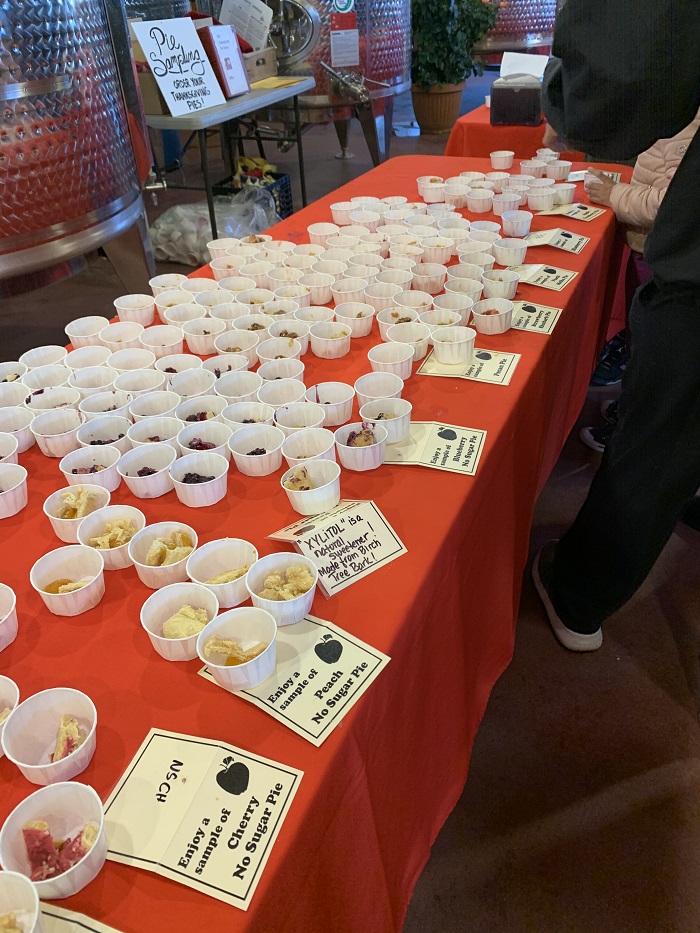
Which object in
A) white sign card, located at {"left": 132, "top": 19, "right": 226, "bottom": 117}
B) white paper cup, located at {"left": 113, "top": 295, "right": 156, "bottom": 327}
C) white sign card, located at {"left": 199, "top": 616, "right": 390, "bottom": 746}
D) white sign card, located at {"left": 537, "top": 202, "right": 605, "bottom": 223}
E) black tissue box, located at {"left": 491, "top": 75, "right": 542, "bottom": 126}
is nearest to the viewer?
white sign card, located at {"left": 199, "top": 616, "right": 390, "bottom": 746}

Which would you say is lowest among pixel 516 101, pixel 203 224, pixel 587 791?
pixel 587 791

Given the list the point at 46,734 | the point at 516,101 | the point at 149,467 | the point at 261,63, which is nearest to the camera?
the point at 46,734

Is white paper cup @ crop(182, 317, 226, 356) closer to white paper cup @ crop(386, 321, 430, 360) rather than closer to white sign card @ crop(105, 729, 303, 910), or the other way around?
white paper cup @ crop(386, 321, 430, 360)

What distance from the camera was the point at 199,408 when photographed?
45.7 inches

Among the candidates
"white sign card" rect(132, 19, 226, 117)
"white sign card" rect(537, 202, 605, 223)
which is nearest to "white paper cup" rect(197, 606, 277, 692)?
"white sign card" rect(537, 202, 605, 223)

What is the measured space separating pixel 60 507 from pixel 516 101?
9.01 ft

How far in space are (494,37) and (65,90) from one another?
6.10m

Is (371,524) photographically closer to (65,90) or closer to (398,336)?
(398,336)

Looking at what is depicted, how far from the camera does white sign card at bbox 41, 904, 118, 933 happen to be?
54cm

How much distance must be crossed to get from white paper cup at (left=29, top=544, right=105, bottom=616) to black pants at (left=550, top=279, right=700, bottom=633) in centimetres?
102

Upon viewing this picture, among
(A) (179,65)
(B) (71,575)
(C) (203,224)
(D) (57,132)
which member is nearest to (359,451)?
(B) (71,575)

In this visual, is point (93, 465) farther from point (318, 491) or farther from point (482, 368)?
point (482, 368)

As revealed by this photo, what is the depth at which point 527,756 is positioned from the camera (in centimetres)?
154

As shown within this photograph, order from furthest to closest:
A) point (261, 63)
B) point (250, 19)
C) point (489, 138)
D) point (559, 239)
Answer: point (261, 63), point (250, 19), point (489, 138), point (559, 239)
